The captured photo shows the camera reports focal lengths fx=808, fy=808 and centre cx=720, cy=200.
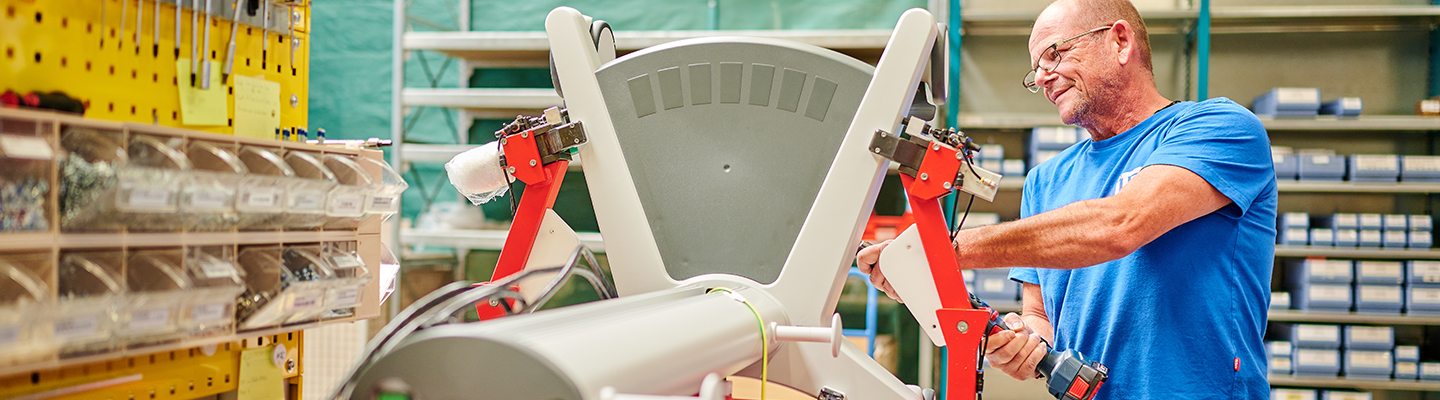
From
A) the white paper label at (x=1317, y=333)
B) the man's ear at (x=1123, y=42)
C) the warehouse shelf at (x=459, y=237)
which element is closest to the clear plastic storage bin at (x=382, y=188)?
the man's ear at (x=1123, y=42)

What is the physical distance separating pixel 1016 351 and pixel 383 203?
0.91m

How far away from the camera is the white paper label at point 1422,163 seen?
10.1 ft

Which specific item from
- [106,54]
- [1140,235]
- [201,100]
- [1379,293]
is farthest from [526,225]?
[1379,293]

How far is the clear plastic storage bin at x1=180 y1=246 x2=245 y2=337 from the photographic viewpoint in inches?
31.0

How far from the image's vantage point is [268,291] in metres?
0.90

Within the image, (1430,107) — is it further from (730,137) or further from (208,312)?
(208,312)

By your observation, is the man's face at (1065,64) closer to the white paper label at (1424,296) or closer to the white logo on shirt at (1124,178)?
the white logo on shirt at (1124,178)

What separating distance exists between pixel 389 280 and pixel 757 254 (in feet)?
1.91

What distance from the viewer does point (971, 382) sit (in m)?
1.07

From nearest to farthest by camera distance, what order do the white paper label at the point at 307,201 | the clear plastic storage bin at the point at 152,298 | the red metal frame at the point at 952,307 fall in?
the clear plastic storage bin at the point at 152,298, the white paper label at the point at 307,201, the red metal frame at the point at 952,307

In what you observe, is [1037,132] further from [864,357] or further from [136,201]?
[136,201]

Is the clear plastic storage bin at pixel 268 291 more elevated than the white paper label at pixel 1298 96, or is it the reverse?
the white paper label at pixel 1298 96

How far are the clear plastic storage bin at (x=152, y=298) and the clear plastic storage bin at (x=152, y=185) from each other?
3 cm

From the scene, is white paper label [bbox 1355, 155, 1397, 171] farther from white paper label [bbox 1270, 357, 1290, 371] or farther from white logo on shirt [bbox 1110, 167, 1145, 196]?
white logo on shirt [bbox 1110, 167, 1145, 196]
